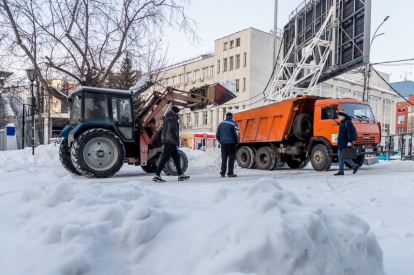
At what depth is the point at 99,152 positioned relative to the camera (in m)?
8.46

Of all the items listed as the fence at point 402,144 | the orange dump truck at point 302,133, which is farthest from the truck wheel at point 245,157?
the fence at point 402,144

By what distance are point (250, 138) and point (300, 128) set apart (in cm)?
238

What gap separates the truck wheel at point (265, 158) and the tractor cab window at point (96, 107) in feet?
20.1

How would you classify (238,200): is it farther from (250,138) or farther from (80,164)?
(250,138)

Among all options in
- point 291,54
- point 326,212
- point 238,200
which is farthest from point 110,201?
point 291,54

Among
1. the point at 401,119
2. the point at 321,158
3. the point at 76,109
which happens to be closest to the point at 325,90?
the point at 321,158

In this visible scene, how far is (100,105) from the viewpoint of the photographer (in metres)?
8.90

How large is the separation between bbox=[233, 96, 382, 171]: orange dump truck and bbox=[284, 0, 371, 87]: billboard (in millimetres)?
5286

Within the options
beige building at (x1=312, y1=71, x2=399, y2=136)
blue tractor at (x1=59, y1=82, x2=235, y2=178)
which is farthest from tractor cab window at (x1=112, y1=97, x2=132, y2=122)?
beige building at (x1=312, y1=71, x2=399, y2=136)

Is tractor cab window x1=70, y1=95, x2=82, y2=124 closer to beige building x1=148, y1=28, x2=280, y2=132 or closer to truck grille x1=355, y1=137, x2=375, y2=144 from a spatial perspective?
truck grille x1=355, y1=137, x2=375, y2=144

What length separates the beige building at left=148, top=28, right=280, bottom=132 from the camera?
3947cm

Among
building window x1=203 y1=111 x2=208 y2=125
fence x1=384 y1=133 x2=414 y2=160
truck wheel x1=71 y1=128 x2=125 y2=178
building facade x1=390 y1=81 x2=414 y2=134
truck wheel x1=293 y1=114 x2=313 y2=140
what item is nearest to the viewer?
truck wheel x1=71 y1=128 x2=125 y2=178

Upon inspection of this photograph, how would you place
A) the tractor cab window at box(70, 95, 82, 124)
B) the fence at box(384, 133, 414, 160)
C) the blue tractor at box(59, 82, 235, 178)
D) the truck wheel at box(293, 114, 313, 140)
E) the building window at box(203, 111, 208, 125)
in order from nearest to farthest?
the blue tractor at box(59, 82, 235, 178) → the tractor cab window at box(70, 95, 82, 124) → the truck wheel at box(293, 114, 313, 140) → the fence at box(384, 133, 414, 160) → the building window at box(203, 111, 208, 125)

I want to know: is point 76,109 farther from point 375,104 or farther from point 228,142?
point 375,104
